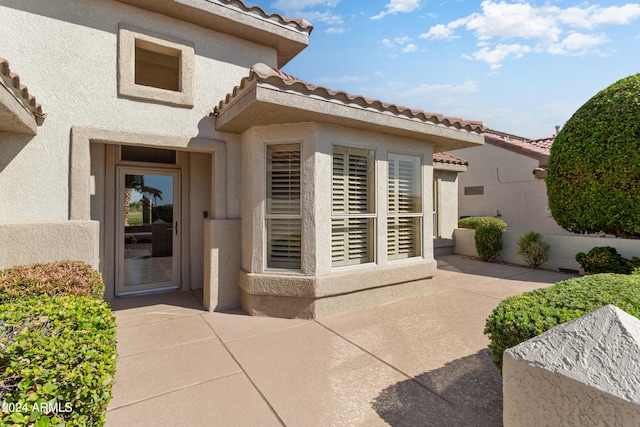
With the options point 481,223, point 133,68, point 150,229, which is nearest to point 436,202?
point 481,223

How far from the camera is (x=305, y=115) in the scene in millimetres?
5281

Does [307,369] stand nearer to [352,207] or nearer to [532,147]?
[352,207]

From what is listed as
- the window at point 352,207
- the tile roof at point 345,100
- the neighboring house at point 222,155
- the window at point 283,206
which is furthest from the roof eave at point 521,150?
the window at point 283,206

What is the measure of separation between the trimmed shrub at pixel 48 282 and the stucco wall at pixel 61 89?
1.36 m

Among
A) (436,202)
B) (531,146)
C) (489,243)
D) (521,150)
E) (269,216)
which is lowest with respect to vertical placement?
(489,243)

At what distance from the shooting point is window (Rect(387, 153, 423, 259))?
22.3ft

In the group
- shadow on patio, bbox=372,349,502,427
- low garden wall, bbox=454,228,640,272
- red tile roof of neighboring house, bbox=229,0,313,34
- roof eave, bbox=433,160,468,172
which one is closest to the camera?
shadow on patio, bbox=372,349,502,427

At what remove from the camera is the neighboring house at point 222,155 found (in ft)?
16.6

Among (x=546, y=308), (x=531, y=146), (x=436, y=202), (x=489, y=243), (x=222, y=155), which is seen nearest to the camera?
(x=546, y=308)

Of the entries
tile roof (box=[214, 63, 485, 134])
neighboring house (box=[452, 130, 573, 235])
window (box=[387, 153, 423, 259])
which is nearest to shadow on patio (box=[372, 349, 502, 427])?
window (box=[387, 153, 423, 259])

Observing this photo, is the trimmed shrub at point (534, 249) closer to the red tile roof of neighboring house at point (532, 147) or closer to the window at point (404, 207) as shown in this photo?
the red tile roof of neighboring house at point (532, 147)

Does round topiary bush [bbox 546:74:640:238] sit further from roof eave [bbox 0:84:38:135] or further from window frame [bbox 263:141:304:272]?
roof eave [bbox 0:84:38:135]

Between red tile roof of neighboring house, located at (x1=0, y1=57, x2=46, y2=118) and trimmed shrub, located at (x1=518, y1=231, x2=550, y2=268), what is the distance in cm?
1282

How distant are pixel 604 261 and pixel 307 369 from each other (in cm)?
892
